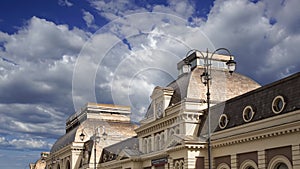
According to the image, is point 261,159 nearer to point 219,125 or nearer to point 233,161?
point 233,161

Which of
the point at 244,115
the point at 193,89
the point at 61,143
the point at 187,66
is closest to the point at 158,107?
the point at 193,89

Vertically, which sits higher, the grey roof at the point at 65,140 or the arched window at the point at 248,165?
the grey roof at the point at 65,140

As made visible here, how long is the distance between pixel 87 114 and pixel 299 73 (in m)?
61.8

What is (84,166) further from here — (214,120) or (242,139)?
(242,139)

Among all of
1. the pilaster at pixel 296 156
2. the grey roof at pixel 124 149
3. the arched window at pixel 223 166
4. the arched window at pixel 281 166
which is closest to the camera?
the pilaster at pixel 296 156

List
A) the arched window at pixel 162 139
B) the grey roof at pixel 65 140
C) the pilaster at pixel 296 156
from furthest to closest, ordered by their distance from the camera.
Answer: the grey roof at pixel 65 140, the arched window at pixel 162 139, the pilaster at pixel 296 156

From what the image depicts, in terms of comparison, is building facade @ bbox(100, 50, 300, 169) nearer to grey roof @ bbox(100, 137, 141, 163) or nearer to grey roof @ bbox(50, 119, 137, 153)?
grey roof @ bbox(100, 137, 141, 163)

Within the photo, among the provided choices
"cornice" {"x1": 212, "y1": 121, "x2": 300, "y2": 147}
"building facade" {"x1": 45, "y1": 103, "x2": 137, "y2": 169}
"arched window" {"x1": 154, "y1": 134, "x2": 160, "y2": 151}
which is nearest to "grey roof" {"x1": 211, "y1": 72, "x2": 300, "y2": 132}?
A: "cornice" {"x1": 212, "y1": 121, "x2": 300, "y2": 147}

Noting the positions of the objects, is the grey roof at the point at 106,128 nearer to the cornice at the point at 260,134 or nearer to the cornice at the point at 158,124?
the cornice at the point at 158,124

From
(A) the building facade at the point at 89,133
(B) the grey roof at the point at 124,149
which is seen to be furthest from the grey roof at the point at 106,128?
(B) the grey roof at the point at 124,149

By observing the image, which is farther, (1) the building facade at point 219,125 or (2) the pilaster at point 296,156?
(1) the building facade at point 219,125

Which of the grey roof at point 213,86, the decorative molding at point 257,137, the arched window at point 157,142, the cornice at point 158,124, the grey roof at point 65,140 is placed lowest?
the decorative molding at point 257,137

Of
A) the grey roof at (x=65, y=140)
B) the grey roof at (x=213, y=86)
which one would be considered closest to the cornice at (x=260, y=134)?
the grey roof at (x=213, y=86)

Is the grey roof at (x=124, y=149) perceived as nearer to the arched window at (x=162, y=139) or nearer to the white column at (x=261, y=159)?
the arched window at (x=162, y=139)
